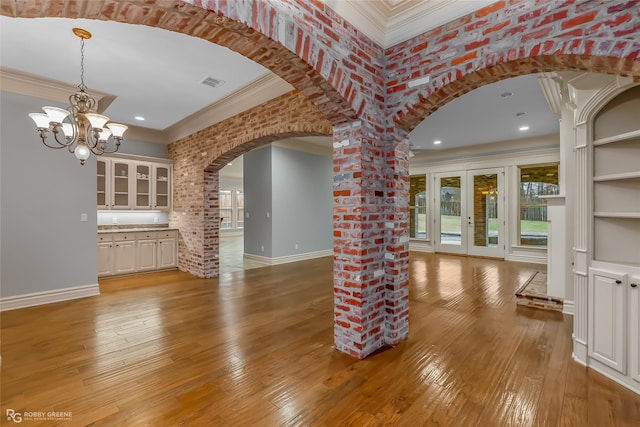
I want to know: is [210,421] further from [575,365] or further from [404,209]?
[575,365]

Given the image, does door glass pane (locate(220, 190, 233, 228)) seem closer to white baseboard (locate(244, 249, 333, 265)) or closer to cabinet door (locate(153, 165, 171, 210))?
white baseboard (locate(244, 249, 333, 265))

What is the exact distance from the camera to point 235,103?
481 centimetres

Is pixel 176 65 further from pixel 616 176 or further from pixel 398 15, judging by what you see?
pixel 616 176

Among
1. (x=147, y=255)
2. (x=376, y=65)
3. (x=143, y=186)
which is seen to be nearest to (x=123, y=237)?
(x=147, y=255)

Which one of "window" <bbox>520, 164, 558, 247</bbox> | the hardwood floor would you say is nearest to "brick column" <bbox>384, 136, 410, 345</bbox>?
the hardwood floor

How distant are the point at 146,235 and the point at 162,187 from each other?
1211 mm

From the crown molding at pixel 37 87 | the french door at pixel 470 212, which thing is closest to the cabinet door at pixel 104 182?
the crown molding at pixel 37 87

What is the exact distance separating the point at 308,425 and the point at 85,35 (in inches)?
160

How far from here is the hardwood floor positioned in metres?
1.91

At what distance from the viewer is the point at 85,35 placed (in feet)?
9.42

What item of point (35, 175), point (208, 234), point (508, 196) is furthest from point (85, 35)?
point (508, 196)

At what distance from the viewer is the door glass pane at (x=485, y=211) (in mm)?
7844

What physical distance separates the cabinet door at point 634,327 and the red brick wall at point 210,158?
3.28m

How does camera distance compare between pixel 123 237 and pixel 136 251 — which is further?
pixel 136 251
